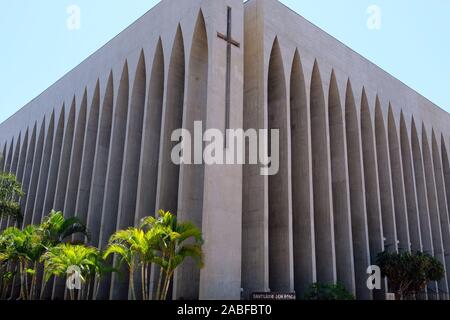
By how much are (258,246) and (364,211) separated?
10.3m

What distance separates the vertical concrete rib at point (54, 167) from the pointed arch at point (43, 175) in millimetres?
1527

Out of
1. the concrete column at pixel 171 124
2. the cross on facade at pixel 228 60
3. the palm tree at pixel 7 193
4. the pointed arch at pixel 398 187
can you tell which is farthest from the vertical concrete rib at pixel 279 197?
the palm tree at pixel 7 193

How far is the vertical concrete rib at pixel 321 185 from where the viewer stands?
25.5m

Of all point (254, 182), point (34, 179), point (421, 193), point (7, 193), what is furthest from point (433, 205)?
point (34, 179)

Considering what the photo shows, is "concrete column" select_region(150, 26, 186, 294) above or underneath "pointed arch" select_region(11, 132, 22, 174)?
underneath

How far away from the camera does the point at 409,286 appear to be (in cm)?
2734

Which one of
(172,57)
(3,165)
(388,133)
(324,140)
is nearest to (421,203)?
(388,133)

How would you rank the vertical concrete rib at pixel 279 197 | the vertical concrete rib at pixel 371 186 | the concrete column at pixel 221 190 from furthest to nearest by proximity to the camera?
the vertical concrete rib at pixel 371 186 → the vertical concrete rib at pixel 279 197 → the concrete column at pixel 221 190

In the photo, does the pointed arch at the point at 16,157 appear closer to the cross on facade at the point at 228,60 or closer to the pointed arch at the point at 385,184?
the cross on facade at the point at 228,60

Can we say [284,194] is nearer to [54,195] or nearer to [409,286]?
[409,286]

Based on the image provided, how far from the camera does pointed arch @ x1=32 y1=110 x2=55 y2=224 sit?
36250 millimetres

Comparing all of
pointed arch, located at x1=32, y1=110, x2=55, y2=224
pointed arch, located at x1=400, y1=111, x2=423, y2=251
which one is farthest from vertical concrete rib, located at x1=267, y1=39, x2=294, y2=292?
pointed arch, located at x1=32, y1=110, x2=55, y2=224

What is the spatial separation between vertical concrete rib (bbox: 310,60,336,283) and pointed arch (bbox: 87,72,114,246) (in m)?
13.4

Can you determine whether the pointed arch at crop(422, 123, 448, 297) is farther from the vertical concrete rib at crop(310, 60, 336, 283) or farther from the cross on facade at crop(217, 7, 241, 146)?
the cross on facade at crop(217, 7, 241, 146)
